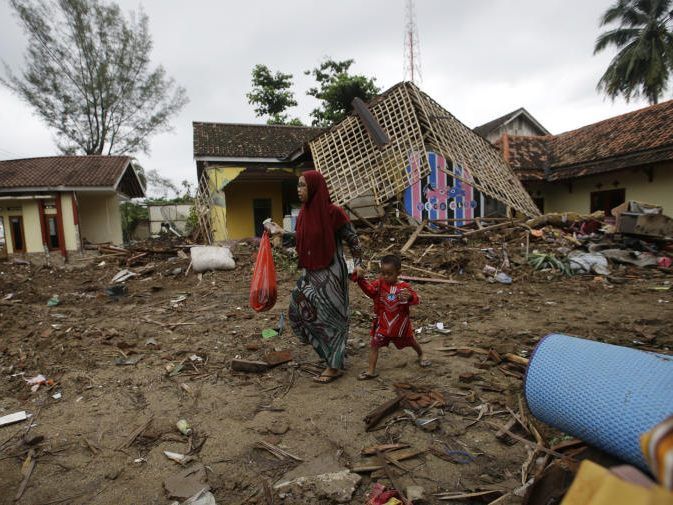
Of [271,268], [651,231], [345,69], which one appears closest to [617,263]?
[651,231]

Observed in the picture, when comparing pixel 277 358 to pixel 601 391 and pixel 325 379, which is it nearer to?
pixel 325 379

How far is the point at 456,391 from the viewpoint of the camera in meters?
3.14

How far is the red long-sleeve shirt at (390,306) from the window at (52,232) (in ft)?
51.6

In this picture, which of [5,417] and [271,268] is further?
[271,268]

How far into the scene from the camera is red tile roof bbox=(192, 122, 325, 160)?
14828 millimetres

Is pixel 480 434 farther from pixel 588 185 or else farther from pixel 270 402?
pixel 588 185

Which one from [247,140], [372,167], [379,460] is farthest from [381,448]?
[247,140]

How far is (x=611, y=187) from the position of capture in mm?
14445

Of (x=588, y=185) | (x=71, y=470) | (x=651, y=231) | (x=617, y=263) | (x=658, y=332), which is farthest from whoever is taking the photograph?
(x=588, y=185)

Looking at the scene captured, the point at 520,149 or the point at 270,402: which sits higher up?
the point at 520,149

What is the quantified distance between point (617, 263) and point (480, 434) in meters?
7.55

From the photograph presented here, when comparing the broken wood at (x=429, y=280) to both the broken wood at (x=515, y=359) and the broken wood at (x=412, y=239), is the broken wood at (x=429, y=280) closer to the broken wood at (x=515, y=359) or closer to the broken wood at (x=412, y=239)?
the broken wood at (x=412, y=239)

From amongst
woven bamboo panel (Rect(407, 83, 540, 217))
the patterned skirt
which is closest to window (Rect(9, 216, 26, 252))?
woven bamboo panel (Rect(407, 83, 540, 217))

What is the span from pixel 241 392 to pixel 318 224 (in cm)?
156
